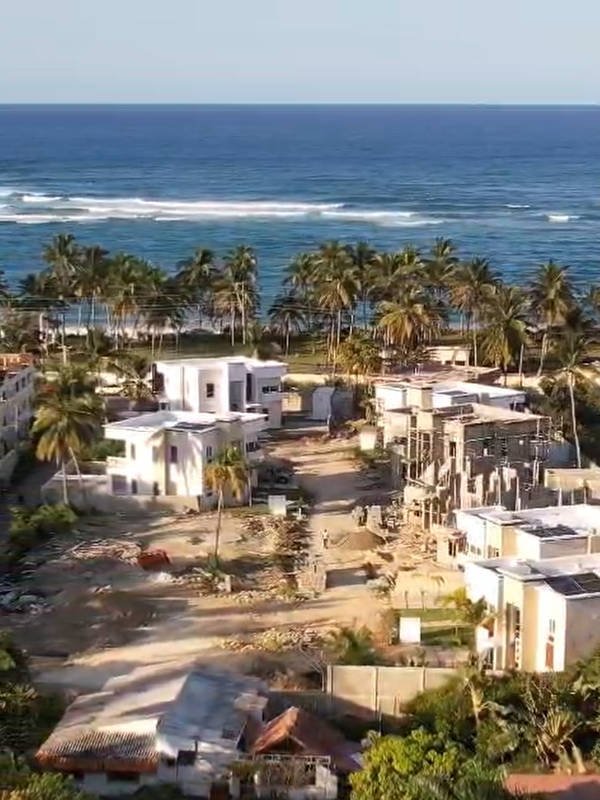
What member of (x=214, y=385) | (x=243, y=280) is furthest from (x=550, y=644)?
(x=243, y=280)

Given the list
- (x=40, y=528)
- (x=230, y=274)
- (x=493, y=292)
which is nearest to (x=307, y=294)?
(x=230, y=274)

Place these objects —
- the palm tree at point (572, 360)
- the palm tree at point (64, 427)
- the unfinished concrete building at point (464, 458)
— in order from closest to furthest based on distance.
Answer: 1. the unfinished concrete building at point (464, 458)
2. the palm tree at point (64, 427)
3. the palm tree at point (572, 360)

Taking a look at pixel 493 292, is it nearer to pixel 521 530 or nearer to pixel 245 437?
pixel 245 437

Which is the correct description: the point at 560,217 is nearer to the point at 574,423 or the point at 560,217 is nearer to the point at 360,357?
the point at 360,357

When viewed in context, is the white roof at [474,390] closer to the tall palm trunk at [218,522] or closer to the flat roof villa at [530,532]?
the tall palm trunk at [218,522]

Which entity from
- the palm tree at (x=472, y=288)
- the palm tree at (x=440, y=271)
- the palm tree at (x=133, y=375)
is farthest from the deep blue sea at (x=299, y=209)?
the palm tree at (x=133, y=375)

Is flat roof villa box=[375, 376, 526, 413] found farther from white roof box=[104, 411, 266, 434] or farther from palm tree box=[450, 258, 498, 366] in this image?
palm tree box=[450, 258, 498, 366]
